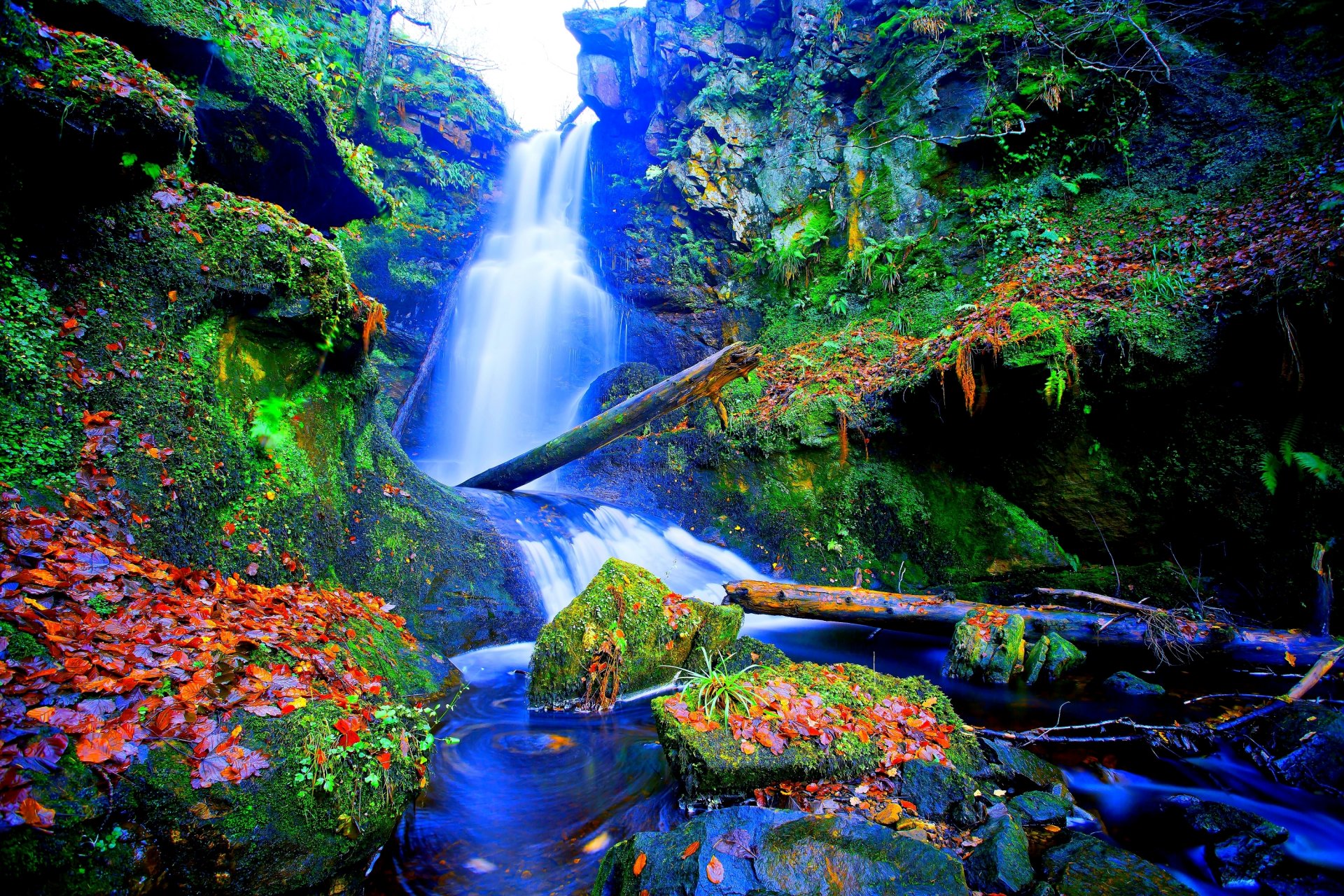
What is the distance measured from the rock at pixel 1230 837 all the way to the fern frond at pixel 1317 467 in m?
4.45

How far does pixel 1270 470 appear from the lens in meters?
5.80

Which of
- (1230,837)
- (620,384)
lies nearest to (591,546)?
(620,384)

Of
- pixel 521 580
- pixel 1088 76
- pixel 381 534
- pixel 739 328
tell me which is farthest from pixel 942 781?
pixel 1088 76

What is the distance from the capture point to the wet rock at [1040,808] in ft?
9.72

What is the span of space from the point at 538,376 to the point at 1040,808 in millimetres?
13550

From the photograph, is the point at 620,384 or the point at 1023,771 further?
the point at 620,384

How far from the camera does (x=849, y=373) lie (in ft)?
32.3

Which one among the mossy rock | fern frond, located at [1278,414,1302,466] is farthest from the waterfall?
fern frond, located at [1278,414,1302,466]

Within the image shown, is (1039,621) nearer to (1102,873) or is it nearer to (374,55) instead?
(1102,873)

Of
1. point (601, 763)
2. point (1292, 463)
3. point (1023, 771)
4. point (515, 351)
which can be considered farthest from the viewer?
point (515, 351)

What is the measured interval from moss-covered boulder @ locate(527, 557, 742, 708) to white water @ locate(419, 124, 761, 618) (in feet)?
9.24

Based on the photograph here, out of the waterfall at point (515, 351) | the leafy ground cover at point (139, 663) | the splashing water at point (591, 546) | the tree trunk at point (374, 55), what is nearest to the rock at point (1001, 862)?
the leafy ground cover at point (139, 663)

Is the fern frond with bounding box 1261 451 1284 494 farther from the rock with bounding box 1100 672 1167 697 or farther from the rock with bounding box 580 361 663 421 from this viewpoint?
the rock with bounding box 580 361 663 421

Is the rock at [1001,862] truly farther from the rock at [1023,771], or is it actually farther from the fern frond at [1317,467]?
the fern frond at [1317,467]
